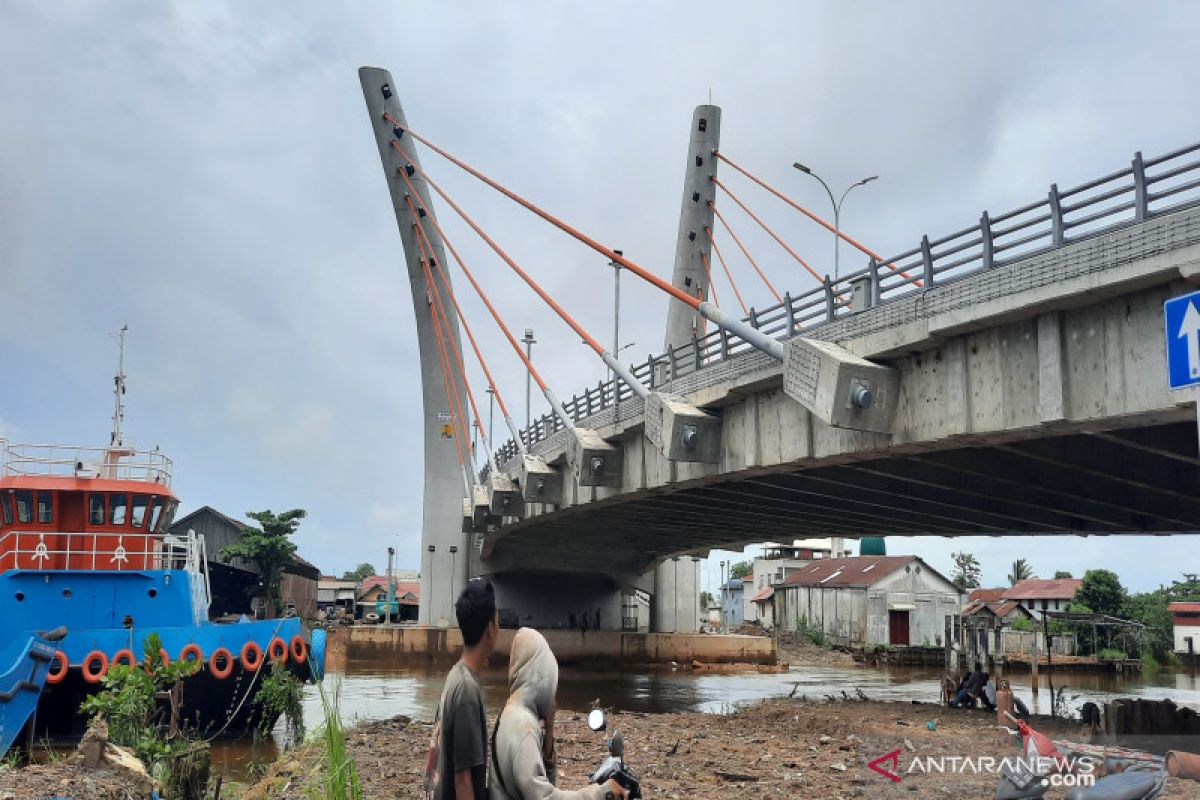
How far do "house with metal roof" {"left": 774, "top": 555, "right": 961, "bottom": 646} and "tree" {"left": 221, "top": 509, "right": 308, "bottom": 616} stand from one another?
31.2 m

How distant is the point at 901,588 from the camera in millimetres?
65250

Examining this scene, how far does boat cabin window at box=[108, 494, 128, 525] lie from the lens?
2156 centimetres

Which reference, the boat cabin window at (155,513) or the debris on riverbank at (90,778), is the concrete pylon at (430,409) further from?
the debris on riverbank at (90,778)

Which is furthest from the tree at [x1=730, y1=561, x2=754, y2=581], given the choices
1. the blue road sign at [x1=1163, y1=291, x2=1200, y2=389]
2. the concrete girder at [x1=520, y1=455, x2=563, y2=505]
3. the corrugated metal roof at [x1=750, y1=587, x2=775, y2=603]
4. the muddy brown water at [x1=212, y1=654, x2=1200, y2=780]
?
the blue road sign at [x1=1163, y1=291, x2=1200, y2=389]

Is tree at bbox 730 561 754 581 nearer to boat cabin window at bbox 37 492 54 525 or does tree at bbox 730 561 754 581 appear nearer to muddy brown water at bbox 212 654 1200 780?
muddy brown water at bbox 212 654 1200 780

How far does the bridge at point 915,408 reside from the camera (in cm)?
1307

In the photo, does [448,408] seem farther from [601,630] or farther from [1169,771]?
[1169,771]

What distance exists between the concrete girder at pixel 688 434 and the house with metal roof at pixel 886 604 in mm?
46274

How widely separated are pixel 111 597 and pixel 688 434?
11398 mm

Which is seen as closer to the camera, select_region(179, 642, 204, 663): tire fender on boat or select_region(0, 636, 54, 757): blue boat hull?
select_region(0, 636, 54, 757): blue boat hull

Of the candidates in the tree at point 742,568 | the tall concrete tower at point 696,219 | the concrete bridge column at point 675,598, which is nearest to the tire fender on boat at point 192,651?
the tall concrete tower at point 696,219

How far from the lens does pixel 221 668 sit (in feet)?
64.6

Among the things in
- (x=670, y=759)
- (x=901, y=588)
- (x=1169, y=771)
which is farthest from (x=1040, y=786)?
(x=901, y=588)

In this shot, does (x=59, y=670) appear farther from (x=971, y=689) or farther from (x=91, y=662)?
(x=971, y=689)
